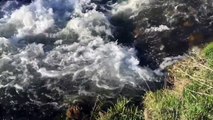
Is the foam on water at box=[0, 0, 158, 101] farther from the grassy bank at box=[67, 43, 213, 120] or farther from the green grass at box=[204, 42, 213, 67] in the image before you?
the green grass at box=[204, 42, 213, 67]

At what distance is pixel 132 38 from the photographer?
447 inches

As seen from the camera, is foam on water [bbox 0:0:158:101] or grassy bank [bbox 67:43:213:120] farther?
foam on water [bbox 0:0:158:101]

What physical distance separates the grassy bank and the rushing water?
131cm

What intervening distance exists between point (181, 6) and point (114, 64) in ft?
8.20

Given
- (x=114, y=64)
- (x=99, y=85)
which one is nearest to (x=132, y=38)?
(x=114, y=64)

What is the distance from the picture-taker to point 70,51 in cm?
1109

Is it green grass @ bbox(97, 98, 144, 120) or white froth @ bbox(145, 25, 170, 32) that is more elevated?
white froth @ bbox(145, 25, 170, 32)

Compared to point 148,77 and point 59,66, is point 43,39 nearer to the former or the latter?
point 59,66

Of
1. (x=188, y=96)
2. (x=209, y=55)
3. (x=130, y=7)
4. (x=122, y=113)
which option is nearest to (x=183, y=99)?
(x=188, y=96)

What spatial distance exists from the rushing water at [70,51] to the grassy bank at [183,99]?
131 cm

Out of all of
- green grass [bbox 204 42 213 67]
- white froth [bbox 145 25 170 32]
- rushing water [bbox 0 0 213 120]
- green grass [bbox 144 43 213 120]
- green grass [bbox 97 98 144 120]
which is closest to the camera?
green grass [bbox 144 43 213 120]

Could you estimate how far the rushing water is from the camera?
390 inches

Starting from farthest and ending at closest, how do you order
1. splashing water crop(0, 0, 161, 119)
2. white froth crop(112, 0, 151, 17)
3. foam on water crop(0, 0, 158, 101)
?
white froth crop(112, 0, 151, 17) → foam on water crop(0, 0, 158, 101) → splashing water crop(0, 0, 161, 119)

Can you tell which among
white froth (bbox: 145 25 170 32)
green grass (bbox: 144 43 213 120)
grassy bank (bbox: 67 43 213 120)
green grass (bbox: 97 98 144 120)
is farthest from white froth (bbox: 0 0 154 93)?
green grass (bbox: 144 43 213 120)
